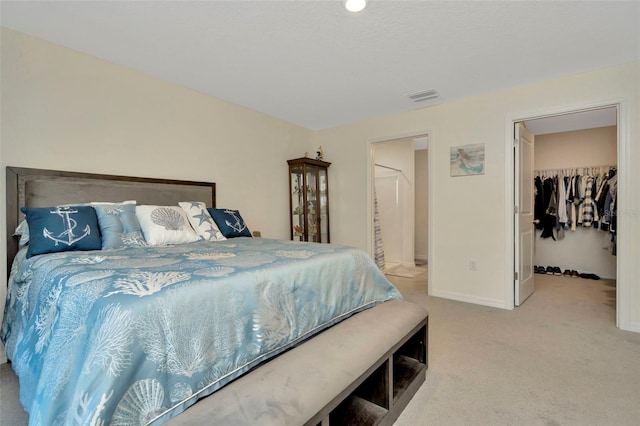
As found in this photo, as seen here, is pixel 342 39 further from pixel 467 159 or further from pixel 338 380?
pixel 338 380

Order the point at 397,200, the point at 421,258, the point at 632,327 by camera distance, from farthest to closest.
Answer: the point at 421,258
the point at 397,200
the point at 632,327

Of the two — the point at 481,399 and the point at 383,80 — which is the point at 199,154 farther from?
the point at 481,399

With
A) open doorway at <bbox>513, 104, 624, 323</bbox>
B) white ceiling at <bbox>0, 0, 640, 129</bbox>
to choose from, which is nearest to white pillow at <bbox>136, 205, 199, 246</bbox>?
white ceiling at <bbox>0, 0, 640, 129</bbox>

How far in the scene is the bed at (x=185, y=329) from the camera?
91 centimetres

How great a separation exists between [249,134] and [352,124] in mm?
1531

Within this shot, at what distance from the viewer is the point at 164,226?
2.31m

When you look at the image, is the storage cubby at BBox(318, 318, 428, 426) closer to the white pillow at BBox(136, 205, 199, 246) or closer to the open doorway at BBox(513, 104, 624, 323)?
the white pillow at BBox(136, 205, 199, 246)

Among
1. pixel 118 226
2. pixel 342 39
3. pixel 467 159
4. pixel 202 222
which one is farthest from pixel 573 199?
pixel 118 226

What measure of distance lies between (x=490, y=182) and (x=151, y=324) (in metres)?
3.41

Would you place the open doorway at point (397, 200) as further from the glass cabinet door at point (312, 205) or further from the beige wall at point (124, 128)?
the beige wall at point (124, 128)

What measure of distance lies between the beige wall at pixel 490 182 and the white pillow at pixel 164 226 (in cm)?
277

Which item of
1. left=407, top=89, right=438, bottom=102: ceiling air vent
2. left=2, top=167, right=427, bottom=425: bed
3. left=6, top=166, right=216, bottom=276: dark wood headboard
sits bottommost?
left=2, top=167, right=427, bottom=425: bed

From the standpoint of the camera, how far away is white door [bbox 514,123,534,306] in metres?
3.18

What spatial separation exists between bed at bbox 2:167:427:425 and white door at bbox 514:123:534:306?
199 cm
